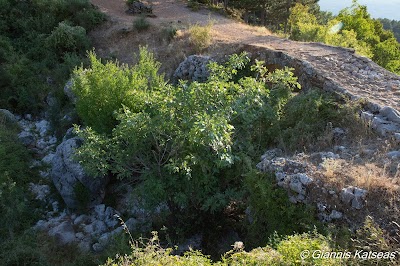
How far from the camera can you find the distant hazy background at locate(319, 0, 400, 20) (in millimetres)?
32375

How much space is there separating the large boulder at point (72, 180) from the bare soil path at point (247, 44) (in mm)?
4904

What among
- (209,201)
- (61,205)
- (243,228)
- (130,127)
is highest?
(130,127)

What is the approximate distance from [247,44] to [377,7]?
185ft

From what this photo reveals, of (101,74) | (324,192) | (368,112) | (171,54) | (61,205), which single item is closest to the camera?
(324,192)

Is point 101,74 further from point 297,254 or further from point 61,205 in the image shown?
point 297,254

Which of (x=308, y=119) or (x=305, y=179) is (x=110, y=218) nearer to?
(x=305, y=179)

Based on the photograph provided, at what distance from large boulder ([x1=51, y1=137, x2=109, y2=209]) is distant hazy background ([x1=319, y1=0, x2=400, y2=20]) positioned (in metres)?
23.2

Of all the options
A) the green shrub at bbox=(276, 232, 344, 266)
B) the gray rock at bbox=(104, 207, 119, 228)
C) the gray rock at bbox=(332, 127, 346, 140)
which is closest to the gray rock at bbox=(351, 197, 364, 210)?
the green shrub at bbox=(276, 232, 344, 266)

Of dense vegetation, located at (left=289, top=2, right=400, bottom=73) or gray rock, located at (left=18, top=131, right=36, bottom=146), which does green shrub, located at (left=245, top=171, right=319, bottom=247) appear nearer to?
gray rock, located at (left=18, top=131, right=36, bottom=146)

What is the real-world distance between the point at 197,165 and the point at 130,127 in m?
1.29

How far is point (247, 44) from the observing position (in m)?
11.4

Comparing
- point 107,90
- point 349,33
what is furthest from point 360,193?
point 349,33

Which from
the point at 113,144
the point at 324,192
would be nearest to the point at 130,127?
the point at 113,144

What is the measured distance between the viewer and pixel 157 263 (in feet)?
12.4
